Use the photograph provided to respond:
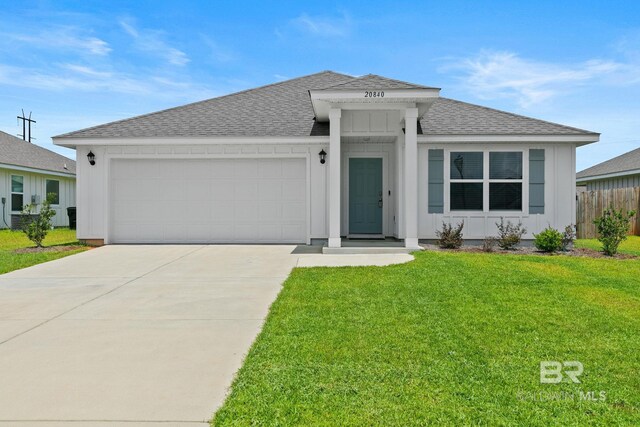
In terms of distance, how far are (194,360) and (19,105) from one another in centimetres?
4440

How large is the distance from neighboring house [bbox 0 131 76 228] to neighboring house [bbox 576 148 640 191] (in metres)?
26.7

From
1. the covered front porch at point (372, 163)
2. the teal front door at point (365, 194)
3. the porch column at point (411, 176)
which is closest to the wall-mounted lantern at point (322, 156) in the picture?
the covered front porch at point (372, 163)

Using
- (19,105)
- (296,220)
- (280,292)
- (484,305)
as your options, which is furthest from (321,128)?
(19,105)

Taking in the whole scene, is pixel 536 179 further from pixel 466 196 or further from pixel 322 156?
pixel 322 156

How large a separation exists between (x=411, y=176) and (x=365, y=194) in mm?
2468

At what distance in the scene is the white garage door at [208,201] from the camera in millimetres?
11805

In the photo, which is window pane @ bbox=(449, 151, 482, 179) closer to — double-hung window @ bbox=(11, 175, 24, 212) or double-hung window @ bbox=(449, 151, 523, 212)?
double-hung window @ bbox=(449, 151, 523, 212)

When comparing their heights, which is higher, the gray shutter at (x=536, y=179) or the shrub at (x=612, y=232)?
the gray shutter at (x=536, y=179)

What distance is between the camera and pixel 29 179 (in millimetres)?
19906

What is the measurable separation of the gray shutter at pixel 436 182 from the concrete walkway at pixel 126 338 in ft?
12.7

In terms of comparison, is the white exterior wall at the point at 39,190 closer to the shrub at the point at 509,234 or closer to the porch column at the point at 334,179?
the porch column at the point at 334,179

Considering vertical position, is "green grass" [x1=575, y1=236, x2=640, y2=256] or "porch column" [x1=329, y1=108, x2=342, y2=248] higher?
"porch column" [x1=329, y1=108, x2=342, y2=248]

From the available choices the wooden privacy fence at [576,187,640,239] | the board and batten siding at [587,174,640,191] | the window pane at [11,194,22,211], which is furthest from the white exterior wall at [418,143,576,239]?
the window pane at [11,194,22,211]

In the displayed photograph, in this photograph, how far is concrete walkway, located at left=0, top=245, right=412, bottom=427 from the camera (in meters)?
2.66
